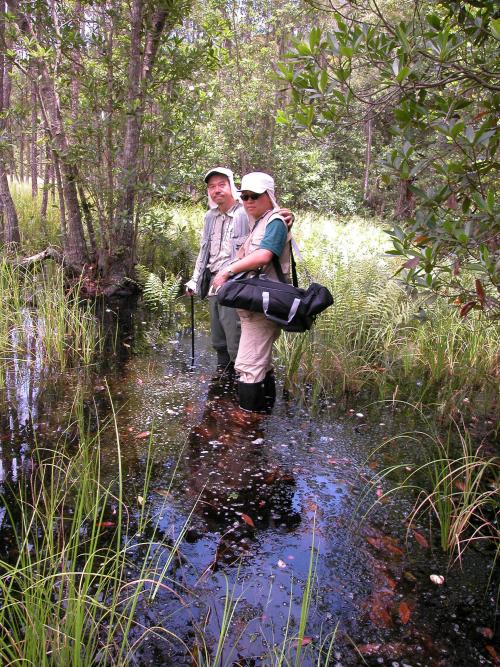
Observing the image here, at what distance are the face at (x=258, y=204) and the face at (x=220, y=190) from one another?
802 millimetres

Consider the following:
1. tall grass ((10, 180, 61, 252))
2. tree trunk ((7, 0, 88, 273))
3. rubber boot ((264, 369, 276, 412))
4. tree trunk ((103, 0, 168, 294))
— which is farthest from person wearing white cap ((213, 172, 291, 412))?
tall grass ((10, 180, 61, 252))

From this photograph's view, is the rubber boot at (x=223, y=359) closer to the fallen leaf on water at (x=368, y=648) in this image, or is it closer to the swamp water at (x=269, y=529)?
the swamp water at (x=269, y=529)

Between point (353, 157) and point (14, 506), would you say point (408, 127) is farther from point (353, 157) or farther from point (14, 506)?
point (353, 157)

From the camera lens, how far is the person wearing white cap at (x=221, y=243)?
16.1ft

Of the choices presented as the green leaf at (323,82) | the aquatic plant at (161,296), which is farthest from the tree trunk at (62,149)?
the green leaf at (323,82)

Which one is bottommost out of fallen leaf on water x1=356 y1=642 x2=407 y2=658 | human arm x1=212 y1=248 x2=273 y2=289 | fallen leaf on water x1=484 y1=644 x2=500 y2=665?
fallen leaf on water x1=484 y1=644 x2=500 y2=665

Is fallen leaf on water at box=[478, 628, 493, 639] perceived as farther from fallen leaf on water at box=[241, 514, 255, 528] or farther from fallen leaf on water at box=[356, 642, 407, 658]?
fallen leaf on water at box=[241, 514, 255, 528]

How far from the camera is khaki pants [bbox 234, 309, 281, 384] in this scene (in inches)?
170

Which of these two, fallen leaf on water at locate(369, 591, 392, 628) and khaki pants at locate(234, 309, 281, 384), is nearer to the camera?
fallen leaf on water at locate(369, 591, 392, 628)

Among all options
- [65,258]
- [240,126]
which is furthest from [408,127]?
[240,126]

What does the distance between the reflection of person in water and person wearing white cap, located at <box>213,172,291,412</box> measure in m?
0.29

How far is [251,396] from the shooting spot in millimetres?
4516

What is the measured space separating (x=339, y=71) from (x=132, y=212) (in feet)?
21.2

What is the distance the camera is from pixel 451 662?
7.34 feet
